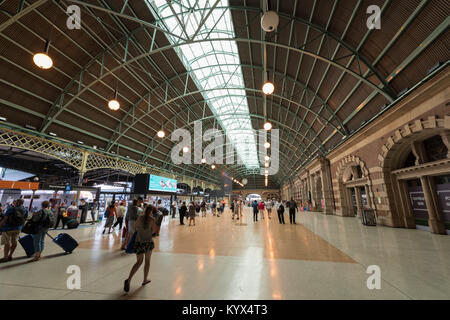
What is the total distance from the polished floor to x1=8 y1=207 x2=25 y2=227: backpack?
42.6 inches

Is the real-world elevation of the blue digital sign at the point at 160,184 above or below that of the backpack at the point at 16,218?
above

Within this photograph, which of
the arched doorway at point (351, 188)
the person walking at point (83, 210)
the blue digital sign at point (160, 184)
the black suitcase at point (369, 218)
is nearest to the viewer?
the black suitcase at point (369, 218)

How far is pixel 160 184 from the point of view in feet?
Result: 55.8

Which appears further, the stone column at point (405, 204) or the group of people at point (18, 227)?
the stone column at point (405, 204)

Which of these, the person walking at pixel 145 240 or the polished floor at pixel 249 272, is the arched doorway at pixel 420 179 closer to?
the polished floor at pixel 249 272

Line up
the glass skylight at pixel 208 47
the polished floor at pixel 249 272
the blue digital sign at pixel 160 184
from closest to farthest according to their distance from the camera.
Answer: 1. the polished floor at pixel 249 272
2. the glass skylight at pixel 208 47
3. the blue digital sign at pixel 160 184

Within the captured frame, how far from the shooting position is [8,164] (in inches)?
832

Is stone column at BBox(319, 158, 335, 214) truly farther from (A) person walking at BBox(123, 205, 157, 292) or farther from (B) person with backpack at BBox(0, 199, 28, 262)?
(B) person with backpack at BBox(0, 199, 28, 262)

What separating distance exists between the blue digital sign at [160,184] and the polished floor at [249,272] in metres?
8.54

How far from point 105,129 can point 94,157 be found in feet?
9.61

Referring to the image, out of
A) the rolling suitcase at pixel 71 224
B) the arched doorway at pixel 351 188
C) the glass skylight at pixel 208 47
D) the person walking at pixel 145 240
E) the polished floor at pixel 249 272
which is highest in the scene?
the glass skylight at pixel 208 47

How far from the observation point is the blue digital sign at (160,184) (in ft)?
49.9

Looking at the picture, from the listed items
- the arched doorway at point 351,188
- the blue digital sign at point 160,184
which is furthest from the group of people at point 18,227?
the arched doorway at point 351,188
